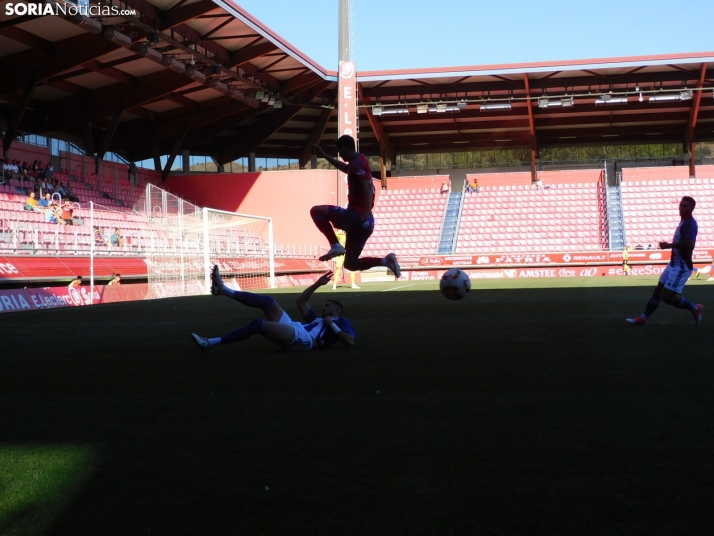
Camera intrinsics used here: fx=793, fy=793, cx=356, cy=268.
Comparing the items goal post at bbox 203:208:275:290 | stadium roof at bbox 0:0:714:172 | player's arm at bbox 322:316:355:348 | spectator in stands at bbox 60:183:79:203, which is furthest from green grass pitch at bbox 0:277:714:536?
spectator in stands at bbox 60:183:79:203

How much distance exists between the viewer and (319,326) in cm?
835

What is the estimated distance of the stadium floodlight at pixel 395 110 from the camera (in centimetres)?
4312

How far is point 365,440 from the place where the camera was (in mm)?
4203

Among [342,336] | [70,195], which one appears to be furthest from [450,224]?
[342,336]

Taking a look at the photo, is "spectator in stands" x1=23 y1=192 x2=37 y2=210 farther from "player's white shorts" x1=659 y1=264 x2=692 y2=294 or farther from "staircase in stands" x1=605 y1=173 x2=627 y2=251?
"staircase in stands" x1=605 y1=173 x2=627 y2=251

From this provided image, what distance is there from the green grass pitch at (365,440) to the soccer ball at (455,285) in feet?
7.72

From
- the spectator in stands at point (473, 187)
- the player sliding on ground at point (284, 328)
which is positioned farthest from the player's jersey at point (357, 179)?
the spectator in stands at point (473, 187)

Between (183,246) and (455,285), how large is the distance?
15.9 meters

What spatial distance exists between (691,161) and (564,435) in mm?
48845

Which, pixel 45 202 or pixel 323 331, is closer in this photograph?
pixel 323 331

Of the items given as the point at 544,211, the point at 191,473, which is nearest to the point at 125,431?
the point at 191,473

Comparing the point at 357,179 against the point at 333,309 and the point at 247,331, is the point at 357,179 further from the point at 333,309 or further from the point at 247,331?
the point at 247,331

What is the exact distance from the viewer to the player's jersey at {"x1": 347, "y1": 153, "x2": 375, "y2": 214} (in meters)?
9.25

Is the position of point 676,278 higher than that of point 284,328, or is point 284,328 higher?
point 676,278
